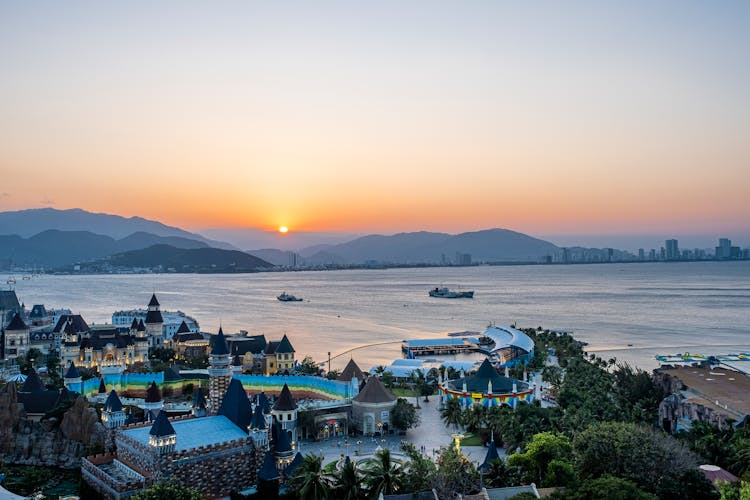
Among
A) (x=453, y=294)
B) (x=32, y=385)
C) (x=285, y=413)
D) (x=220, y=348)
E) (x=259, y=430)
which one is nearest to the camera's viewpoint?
(x=259, y=430)

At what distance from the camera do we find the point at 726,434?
24.1 m

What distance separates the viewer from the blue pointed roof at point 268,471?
20.2m

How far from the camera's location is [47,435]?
26.7 meters

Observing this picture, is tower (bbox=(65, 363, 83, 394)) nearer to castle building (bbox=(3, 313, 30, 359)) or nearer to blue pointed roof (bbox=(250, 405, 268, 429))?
castle building (bbox=(3, 313, 30, 359))

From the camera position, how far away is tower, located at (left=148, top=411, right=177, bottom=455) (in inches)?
792

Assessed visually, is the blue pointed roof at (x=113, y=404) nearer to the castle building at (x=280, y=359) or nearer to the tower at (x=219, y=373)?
the tower at (x=219, y=373)

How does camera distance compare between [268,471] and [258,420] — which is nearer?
[268,471]

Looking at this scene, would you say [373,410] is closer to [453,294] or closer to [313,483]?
[313,483]

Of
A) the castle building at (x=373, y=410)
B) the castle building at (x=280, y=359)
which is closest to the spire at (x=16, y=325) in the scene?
the castle building at (x=280, y=359)

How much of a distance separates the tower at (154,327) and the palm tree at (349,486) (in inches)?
1375

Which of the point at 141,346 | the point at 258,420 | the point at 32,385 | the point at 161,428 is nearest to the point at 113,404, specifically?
the point at 161,428

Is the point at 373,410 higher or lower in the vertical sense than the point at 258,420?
lower

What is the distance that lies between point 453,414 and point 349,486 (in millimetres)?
11872

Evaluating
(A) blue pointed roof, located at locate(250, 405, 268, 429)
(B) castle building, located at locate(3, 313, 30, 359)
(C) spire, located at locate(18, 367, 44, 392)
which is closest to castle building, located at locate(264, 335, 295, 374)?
(C) spire, located at locate(18, 367, 44, 392)
